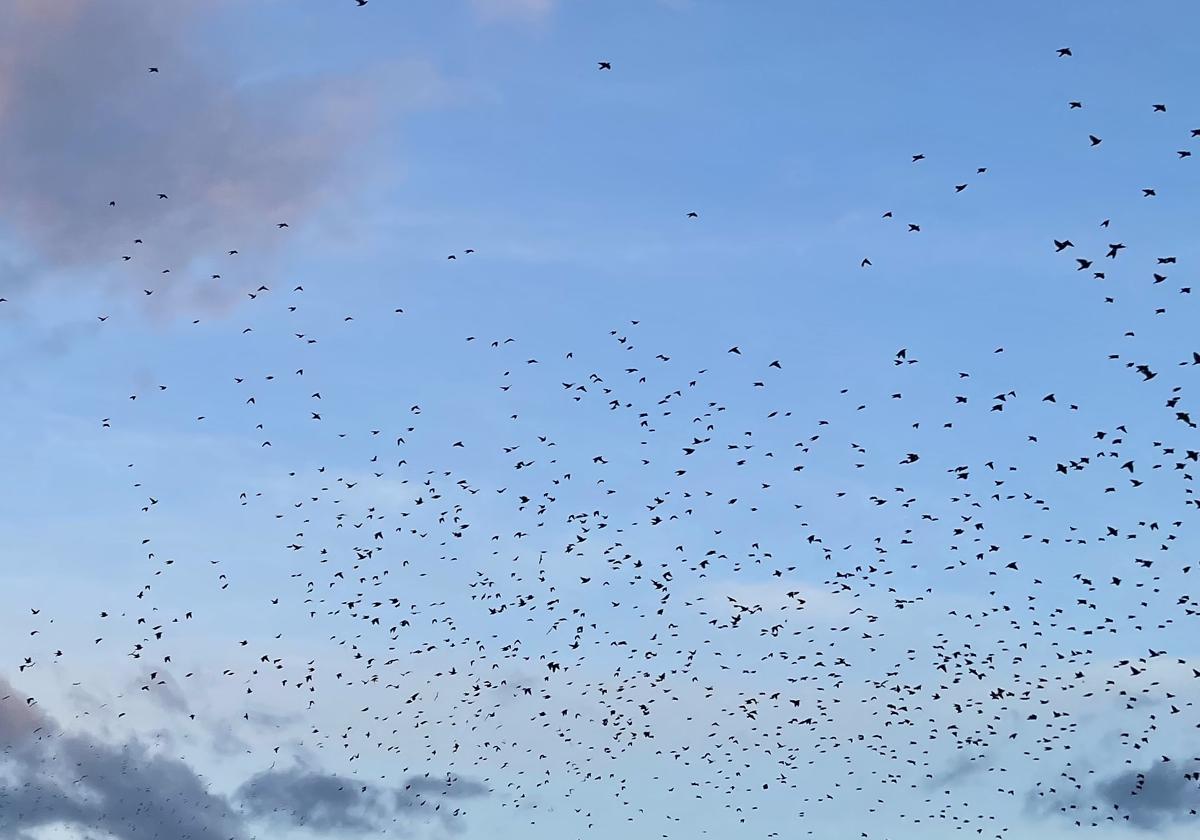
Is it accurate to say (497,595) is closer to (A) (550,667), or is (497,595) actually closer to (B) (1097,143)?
(A) (550,667)

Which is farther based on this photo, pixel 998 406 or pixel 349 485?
pixel 349 485

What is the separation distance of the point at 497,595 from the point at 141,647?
22.7 metres

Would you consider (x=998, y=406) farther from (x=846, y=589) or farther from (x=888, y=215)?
(x=846, y=589)

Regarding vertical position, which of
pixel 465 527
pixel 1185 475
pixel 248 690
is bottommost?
pixel 248 690

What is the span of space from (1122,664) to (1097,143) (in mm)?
36387

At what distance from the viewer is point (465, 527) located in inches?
3607

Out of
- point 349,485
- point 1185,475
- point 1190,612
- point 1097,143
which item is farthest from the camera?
point 349,485

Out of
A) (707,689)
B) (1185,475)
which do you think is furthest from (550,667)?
(1185,475)

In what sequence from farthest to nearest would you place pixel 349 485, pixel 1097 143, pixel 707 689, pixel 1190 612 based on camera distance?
1. pixel 707 689
2. pixel 349 485
3. pixel 1190 612
4. pixel 1097 143

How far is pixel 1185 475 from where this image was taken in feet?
234

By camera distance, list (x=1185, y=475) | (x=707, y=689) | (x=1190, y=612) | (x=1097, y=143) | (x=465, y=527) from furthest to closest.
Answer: (x=707, y=689), (x=465, y=527), (x=1190, y=612), (x=1185, y=475), (x=1097, y=143)

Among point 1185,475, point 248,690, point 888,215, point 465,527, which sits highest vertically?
point 888,215

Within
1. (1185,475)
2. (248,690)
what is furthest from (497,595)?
(1185,475)

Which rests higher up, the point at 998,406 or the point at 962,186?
the point at 962,186
